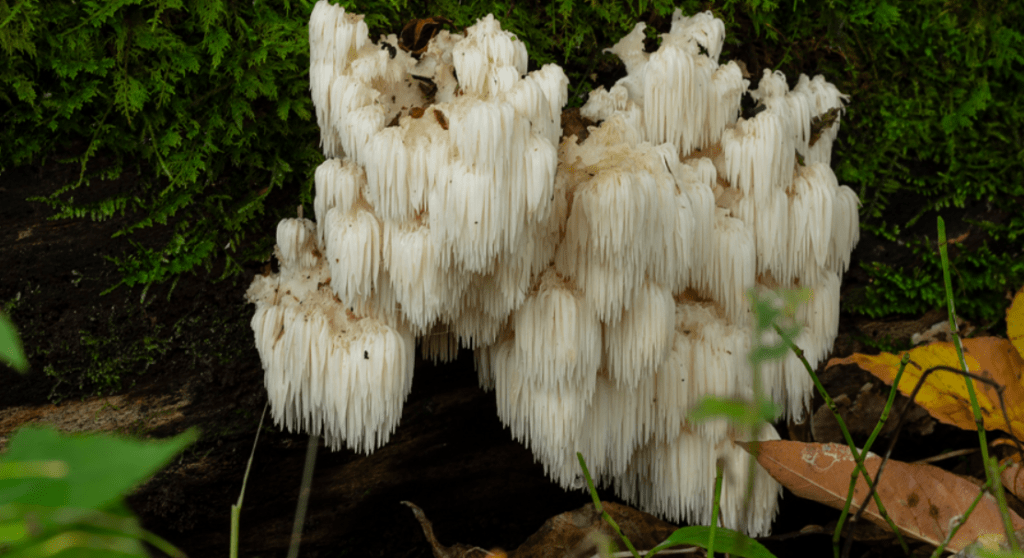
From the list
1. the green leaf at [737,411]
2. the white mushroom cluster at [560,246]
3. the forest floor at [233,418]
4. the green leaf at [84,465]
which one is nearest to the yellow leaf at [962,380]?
the white mushroom cluster at [560,246]

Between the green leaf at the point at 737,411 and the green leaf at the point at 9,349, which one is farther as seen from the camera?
the green leaf at the point at 737,411

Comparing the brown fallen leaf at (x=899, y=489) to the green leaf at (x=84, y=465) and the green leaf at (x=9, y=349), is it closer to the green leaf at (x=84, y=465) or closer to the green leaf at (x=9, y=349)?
the green leaf at (x=84, y=465)

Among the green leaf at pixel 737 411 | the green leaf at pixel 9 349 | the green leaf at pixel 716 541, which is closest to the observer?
the green leaf at pixel 9 349

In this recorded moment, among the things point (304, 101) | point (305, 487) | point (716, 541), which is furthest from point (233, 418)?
point (716, 541)

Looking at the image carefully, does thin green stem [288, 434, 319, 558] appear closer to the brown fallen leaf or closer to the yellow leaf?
the brown fallen leaf

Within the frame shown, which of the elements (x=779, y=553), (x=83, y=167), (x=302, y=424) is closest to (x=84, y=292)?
(x=83, y=167)

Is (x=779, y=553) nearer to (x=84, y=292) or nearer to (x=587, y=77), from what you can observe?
(x=587, y=77)

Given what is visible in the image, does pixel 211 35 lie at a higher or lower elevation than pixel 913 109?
higher

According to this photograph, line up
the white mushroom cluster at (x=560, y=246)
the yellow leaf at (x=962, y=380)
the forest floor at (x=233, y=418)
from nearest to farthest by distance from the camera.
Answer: the white mushroom cluster at (x=560, y=246) < the forest floor at (x=233, y=418) < the yellow leaf at (x=962, y=380)
